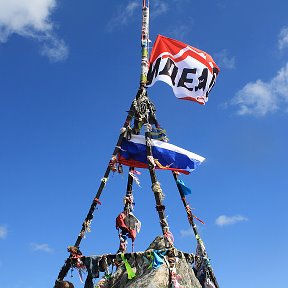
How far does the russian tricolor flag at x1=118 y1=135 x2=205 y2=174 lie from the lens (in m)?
18.4

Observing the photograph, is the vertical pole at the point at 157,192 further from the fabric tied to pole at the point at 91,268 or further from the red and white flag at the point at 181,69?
the red and white flag at the point at 181,69

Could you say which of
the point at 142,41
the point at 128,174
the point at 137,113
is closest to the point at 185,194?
the point at 128,174

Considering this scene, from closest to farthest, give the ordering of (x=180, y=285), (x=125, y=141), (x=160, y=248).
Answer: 1. (x=180, y=285)
2. (x=160, y=248)
3. (x=125, y=141)

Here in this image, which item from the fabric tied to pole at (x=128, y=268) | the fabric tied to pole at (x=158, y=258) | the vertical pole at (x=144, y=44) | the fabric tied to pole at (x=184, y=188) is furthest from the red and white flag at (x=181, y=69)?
the fabric tied to pole at (x=128, y=268)

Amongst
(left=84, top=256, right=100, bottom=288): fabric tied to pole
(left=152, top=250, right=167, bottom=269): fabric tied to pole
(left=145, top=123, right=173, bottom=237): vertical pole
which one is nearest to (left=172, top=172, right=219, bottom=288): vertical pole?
(left=145, top=123, right=173, bottom=237): vertical pole

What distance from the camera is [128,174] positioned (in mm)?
19578

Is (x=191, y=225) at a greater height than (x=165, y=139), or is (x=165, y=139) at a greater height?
(x=165, y=139)

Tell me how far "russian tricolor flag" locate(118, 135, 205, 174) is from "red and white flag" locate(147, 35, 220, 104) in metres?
2.35

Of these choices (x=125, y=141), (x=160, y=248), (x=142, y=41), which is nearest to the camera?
(x=160, y=248)

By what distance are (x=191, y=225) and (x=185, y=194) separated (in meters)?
1.27

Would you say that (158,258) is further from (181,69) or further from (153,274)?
(181,69)

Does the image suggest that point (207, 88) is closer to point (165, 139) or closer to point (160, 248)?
point (165, 139)

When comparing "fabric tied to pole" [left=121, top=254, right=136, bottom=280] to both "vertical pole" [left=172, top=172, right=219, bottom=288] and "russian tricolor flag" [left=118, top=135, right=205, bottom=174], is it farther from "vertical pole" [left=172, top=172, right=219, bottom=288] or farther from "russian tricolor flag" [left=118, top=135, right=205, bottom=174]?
"russian tricolor flag" [left=118, top=135, right=205, bottom=174]

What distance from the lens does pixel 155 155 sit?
Answer: 1836cm
